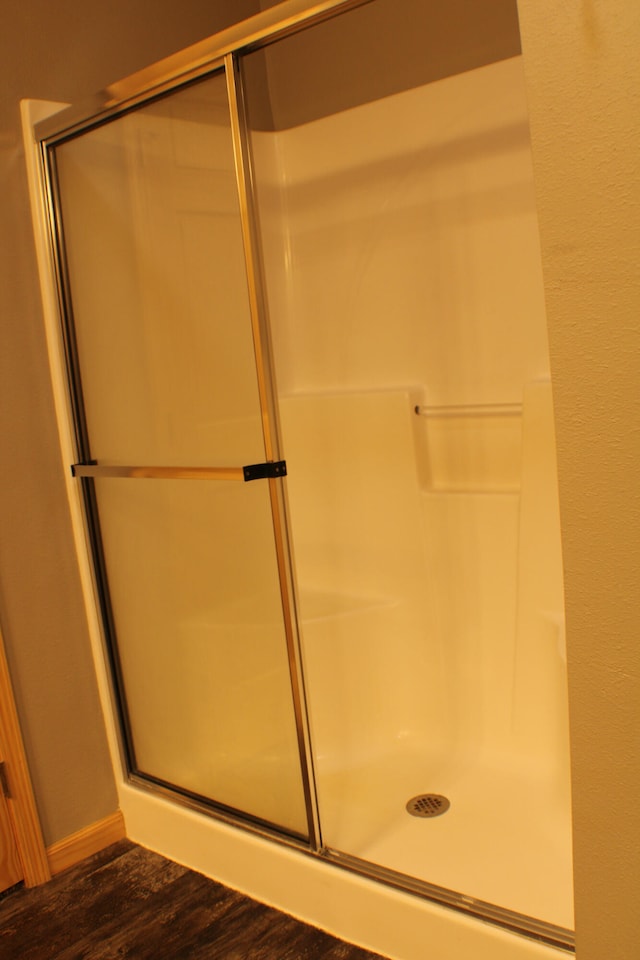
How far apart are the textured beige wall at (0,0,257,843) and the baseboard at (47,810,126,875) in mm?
25

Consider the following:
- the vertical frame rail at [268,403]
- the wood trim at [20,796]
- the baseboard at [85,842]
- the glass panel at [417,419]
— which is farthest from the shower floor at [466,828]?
the wood trim at [20,796]

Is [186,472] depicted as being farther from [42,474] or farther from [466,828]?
[466,828]

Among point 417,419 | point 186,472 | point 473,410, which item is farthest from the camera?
point 417,419

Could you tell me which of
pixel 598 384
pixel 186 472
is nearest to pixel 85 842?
pixel 186 472

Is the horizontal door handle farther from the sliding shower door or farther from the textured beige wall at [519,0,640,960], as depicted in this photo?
the textured beige wall at [519,0,640,960]

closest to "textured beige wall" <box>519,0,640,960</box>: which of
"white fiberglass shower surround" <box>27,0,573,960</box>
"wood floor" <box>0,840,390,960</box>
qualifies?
"white fiberglass shower surround" <box>27,0,573,960</box>

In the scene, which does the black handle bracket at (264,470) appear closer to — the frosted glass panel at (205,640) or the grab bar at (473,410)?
the frosted glass panel at (205,640)

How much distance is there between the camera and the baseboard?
231 centimetres

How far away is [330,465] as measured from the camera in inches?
110

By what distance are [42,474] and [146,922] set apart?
1.13 metres

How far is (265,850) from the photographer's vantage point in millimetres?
2039

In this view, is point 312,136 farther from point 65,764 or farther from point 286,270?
point 65,764

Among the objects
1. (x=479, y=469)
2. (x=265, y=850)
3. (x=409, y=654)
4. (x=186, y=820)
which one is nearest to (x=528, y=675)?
(x=409, y=654)

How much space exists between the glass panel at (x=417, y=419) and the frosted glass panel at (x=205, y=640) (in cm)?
28
